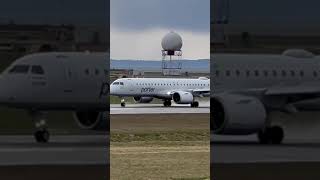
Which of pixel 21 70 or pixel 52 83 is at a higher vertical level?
pixel 21 70

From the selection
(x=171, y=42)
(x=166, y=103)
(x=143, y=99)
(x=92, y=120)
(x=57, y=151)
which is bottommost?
(x=166, y=103)

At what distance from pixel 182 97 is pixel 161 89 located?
287 cm

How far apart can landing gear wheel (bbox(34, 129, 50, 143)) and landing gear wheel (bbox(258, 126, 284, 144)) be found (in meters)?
1.94

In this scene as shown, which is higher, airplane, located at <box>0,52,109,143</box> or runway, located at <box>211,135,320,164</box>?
airplane, located at <box>0,52,109,143</box>

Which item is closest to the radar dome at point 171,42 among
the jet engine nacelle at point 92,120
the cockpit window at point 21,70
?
the jet engine nacelle at point 92,120

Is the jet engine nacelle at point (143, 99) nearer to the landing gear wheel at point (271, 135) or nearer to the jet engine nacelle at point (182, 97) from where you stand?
the jet engine nacelle at point (182, 97)

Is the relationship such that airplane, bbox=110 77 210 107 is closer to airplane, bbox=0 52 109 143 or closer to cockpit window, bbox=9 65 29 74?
airplane, bbox=0 52 109 143

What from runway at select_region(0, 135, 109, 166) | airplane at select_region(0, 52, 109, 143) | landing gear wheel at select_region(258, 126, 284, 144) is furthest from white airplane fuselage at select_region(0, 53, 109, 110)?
landing gear wheel at select_region(258, 126, 284, 144)

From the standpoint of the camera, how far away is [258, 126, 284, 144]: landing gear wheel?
19.2ft

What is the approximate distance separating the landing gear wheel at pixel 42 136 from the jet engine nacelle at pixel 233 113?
148cm

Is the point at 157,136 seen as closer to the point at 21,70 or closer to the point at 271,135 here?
the point at 271,135

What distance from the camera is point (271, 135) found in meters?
5.91

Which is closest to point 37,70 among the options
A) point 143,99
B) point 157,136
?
point 157,136

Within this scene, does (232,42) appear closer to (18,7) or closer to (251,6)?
(251,6)
